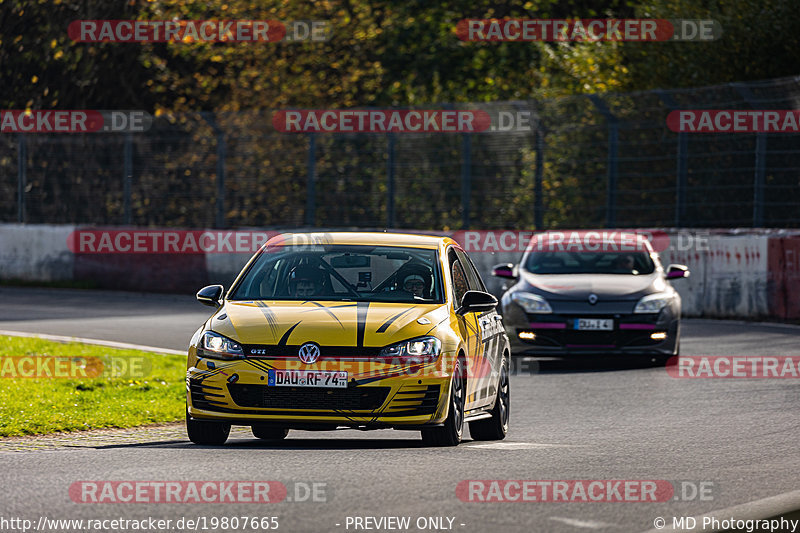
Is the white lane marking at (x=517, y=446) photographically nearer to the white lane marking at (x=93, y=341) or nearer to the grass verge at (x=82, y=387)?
the grass verge at (x=82, y=387)

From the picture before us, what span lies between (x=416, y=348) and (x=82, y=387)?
17.4ft

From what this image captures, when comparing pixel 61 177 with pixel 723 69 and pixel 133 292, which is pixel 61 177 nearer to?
pixel 133 292

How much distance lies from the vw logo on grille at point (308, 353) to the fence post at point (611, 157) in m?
15.8

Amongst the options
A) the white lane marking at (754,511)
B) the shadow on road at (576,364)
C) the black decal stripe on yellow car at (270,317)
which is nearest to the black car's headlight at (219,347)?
the black decal stripe on yellow car at (270,317)

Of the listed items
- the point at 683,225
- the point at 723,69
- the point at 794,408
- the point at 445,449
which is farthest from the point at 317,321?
the point at 723,69

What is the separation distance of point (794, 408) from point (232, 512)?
6.78 meters

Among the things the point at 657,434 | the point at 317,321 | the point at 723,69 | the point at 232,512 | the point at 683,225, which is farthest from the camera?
the point at 723,69

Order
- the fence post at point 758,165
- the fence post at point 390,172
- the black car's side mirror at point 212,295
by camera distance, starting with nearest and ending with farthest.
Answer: the black car's side mirror at point 212,295, the fence post at point 758,165, the fence post at point 390,172

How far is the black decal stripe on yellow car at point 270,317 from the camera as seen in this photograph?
32.7ft

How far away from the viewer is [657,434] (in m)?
11.3

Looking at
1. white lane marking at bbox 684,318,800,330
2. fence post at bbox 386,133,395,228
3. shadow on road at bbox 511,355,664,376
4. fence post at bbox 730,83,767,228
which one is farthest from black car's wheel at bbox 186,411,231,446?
fence post at bbox 386,133,395,228

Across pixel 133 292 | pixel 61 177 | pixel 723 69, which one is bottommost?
pixel 133 292

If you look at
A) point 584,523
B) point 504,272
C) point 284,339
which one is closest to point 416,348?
point 284,339

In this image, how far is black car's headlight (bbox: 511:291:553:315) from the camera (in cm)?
1678
